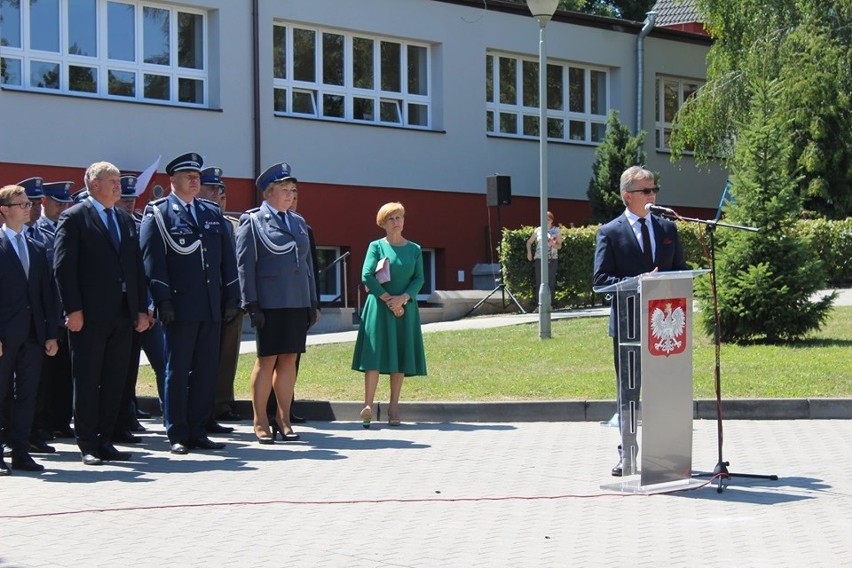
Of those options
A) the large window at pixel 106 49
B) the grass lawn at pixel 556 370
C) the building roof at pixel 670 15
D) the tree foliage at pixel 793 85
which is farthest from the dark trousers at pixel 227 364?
the building roof at pixel 670 15

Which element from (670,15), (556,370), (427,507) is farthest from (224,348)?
(670,15)

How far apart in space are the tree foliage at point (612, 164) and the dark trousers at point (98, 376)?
2084cm

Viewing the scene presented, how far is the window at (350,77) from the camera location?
2741cm

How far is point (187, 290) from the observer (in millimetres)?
10688

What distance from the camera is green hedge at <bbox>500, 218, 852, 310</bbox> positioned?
2559cm

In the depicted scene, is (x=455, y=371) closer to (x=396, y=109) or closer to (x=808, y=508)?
(x=808, y=508)

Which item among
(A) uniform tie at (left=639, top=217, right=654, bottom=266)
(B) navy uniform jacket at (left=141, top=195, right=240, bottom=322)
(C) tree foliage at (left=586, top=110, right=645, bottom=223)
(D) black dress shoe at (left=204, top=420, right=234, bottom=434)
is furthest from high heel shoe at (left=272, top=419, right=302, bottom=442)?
(C) tree foliage at (left=586, top=110, right=645, bottom=223)

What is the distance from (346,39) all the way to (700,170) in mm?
11236

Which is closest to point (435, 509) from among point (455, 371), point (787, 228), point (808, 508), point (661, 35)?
point (808, 508)

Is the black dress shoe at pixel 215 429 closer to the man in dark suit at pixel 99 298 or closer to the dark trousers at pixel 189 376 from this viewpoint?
the dark trousers at pixel 189 376

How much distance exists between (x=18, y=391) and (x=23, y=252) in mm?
987

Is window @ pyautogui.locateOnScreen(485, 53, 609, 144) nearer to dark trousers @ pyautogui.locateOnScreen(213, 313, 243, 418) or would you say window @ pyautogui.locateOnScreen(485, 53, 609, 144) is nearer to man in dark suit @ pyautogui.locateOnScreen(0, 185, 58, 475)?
dark trousers @ pyautogui.locateOnScreen(213, 313, 243, 418)

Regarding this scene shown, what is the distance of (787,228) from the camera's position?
56.6ft

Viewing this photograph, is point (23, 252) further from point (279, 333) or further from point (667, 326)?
point (667, 326)
